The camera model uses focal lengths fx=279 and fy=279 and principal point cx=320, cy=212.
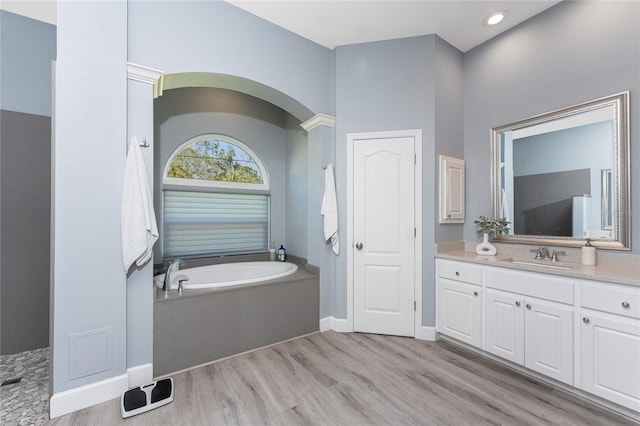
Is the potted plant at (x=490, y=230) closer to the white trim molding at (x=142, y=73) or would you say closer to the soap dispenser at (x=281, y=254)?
the soap dispenser at (x=281, y=254)

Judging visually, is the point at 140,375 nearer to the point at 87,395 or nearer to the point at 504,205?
the point at 87,395

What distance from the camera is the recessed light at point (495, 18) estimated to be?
252 cm

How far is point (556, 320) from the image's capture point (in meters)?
1.94

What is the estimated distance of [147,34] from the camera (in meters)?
2.08

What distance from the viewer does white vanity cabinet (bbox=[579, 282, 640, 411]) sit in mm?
1613

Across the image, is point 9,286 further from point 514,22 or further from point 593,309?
point 514,22

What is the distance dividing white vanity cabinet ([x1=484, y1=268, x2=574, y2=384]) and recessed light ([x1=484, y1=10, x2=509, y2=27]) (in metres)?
2.29

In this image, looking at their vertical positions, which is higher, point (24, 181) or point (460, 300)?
point (24, 181)

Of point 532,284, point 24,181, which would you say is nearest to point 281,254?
point 24,181

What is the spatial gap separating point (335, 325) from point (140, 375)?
1783mm

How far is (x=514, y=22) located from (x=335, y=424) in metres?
3.66

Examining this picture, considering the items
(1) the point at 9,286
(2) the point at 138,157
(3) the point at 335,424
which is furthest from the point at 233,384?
(1) the point at 9,286

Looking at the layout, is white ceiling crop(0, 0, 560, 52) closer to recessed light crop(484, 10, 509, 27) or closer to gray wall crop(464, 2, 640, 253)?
recessed light crop(484, 10, 509, 27)

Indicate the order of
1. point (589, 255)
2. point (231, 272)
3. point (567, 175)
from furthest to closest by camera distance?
point (231, 272) → point (567, 175) → point (589, 255)
